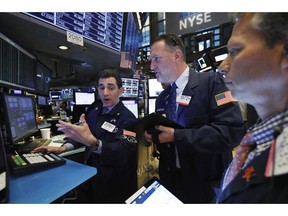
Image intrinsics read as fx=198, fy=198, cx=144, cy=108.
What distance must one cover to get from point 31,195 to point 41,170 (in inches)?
10.7

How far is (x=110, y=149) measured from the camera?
55.0 inches

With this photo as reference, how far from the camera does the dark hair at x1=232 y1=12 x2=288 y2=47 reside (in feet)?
1.72

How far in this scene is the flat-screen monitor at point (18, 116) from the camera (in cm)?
123

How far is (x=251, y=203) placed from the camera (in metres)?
0.47

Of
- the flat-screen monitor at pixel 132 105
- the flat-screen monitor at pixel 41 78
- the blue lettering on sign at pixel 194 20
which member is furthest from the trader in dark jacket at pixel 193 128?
the flat-screen monitor at pixel 132 105

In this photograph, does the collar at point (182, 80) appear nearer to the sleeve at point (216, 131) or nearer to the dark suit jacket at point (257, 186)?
the sleeve at point (216, 131)

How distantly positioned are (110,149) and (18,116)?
0.72 m

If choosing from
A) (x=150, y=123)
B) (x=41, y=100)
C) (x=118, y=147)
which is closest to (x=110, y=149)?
(x=118, y=147)

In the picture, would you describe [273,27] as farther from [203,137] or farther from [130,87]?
[130,87]

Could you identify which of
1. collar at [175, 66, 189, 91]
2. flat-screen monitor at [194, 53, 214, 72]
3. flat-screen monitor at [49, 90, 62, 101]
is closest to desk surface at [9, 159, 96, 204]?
collar at [175, 66, 189, 91]

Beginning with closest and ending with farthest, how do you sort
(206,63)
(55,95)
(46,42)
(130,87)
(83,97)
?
(46,42)
(206,63)
(130,87)
(83,97)
(55,95)

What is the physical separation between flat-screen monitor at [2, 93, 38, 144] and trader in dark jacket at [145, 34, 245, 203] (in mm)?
877

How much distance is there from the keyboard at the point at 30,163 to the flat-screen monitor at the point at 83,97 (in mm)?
2543
